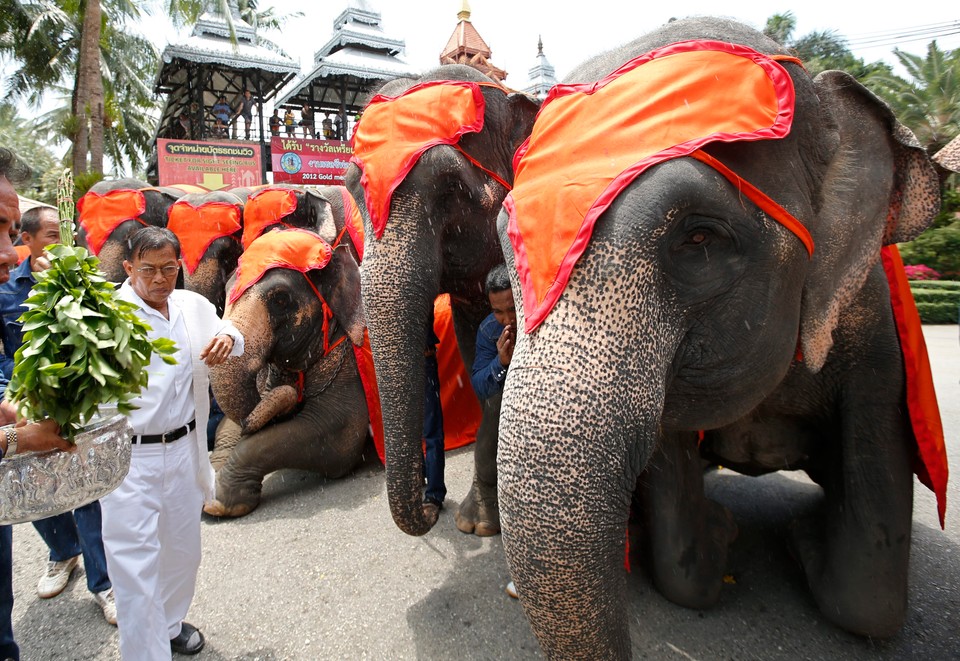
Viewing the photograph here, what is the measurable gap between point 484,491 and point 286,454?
1.35m

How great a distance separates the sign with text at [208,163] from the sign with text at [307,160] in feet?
1.85

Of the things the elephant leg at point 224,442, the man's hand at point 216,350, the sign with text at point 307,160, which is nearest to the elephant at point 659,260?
the man's hand at point 216,350

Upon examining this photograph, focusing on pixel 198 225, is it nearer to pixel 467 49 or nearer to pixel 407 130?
pixel 467 49

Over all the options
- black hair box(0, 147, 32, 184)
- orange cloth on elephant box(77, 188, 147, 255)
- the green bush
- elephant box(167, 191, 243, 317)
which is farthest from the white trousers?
the green bush

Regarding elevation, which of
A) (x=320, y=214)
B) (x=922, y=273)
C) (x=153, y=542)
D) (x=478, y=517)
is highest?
(x=320, y=214)

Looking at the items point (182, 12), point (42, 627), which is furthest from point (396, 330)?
point (182, 12)

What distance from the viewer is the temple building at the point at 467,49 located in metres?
4.32

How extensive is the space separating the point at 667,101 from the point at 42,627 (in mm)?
3071

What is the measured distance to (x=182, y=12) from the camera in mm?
16578

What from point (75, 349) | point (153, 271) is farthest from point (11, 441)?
point (153, 271)

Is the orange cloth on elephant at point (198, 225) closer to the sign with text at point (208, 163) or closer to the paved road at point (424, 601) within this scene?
the paved road at point (424, 601)

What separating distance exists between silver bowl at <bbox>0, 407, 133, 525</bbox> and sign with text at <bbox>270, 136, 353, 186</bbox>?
17485 millimetres

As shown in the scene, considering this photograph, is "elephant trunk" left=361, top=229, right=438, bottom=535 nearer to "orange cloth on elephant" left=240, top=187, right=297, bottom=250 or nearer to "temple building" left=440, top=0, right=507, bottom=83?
"temple building" left=440, top=0, right=507, bottom=83

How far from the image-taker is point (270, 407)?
4059 millimetres
